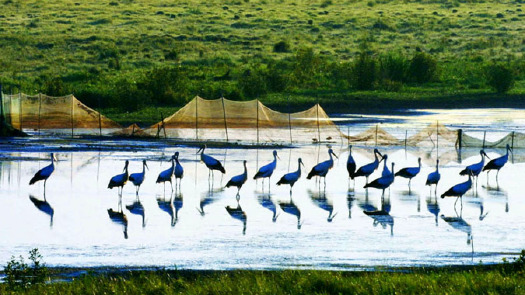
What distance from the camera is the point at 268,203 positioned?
20.1m

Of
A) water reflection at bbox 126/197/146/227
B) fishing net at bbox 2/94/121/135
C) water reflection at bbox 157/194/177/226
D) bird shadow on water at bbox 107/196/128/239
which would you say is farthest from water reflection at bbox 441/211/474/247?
fishing net at bbox 2/94/121/135

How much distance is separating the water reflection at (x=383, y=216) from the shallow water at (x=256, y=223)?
51mm

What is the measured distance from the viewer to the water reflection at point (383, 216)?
1745 centimetres

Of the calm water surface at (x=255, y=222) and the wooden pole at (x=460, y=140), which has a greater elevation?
the wooden pole at (x=460, y=140)

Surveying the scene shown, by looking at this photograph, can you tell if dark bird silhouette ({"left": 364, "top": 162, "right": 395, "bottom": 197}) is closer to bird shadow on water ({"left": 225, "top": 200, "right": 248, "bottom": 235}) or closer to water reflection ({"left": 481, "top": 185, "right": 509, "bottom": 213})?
water reflection ({"left": 481, "top": 185, "right": 509, "bottom": 213})

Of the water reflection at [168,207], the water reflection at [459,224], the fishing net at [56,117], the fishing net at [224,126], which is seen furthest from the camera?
the fishing net at [56,117]

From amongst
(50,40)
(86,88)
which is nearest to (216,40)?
(50,40)

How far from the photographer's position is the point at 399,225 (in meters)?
17.3

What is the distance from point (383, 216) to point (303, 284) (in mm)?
7110

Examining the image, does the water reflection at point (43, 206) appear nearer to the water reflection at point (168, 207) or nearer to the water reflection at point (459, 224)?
the water reflection at point (168, 207)

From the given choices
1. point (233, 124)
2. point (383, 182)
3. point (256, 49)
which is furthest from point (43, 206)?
point (256, 49)

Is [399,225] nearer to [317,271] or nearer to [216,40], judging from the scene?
[317,271]

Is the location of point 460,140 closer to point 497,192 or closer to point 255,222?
point 497,192

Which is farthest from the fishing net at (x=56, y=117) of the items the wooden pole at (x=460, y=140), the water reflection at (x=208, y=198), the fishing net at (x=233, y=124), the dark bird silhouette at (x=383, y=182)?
the dark bird silhouette at (x=383, y=182)
